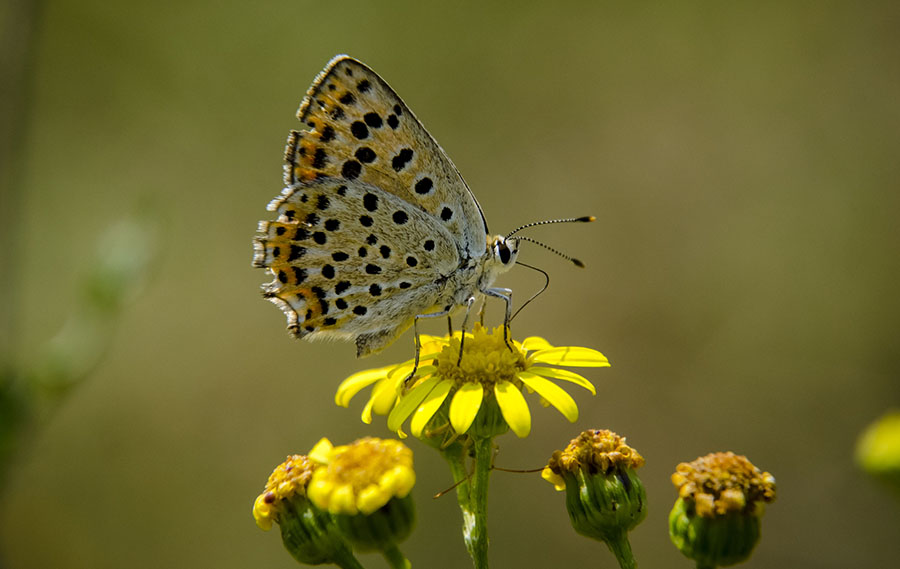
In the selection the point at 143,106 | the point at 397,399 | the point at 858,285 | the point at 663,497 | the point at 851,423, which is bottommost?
the point at 663,497

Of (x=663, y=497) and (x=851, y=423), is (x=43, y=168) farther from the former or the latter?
(x=851, y=423)

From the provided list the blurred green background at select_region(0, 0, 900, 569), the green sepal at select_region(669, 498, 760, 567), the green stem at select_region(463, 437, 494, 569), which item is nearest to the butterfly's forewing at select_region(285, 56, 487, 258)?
the green stem at select_region(463, 437, 494, 569)

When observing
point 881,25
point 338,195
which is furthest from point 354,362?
point 881,25

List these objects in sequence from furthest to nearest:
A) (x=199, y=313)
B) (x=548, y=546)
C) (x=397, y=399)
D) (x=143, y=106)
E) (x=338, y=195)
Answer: (x=143, y=106) < (x=199, y=313) < (x=548, y=546) < (x=338, y=195) < (x=397, y=399)

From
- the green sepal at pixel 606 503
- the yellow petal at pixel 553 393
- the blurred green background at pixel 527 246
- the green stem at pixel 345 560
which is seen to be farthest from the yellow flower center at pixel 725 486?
the blurred green background at pixel 527 246

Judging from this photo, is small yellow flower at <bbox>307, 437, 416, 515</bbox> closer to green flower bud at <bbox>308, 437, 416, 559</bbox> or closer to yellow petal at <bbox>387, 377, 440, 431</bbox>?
green flower bud at <bbox>308, 437, 416, 559</bbox>

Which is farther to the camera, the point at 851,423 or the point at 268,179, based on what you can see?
the point at 268,179

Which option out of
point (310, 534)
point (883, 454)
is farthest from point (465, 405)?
point (883, 454)
